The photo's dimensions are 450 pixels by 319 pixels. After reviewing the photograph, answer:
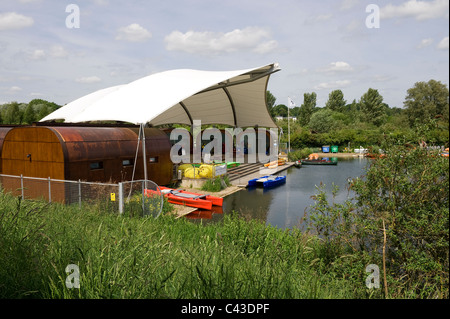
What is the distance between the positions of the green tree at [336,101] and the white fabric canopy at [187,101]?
4332 cm

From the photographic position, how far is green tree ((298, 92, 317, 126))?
5959 cm

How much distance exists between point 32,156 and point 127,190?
3.66 meters

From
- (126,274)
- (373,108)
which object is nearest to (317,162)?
(126,274)

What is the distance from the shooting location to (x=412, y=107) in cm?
4556

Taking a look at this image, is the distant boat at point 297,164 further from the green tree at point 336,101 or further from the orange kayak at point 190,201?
the green tree at point 336,101

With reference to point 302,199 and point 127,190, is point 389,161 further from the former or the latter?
point 302,199

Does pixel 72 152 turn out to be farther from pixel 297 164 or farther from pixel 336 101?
pixel 336 101

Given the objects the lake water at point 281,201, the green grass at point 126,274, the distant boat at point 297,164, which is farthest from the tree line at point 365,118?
the green grass at point 126,274

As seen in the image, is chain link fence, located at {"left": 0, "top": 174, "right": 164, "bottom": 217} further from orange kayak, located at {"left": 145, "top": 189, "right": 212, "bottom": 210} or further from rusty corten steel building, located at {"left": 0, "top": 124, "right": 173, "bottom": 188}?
orange kayak, located at {"left": 145, "top": 189, "right": 212, "bottom": 210}

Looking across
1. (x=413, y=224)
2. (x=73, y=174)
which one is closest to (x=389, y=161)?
(x=413, y=224)

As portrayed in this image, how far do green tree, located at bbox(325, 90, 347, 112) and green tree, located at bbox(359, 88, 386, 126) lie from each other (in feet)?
28.6

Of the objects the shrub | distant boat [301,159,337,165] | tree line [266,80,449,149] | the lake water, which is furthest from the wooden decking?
tree line [266,80,449,149]

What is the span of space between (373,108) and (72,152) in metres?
54.0

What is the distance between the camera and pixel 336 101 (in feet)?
212
